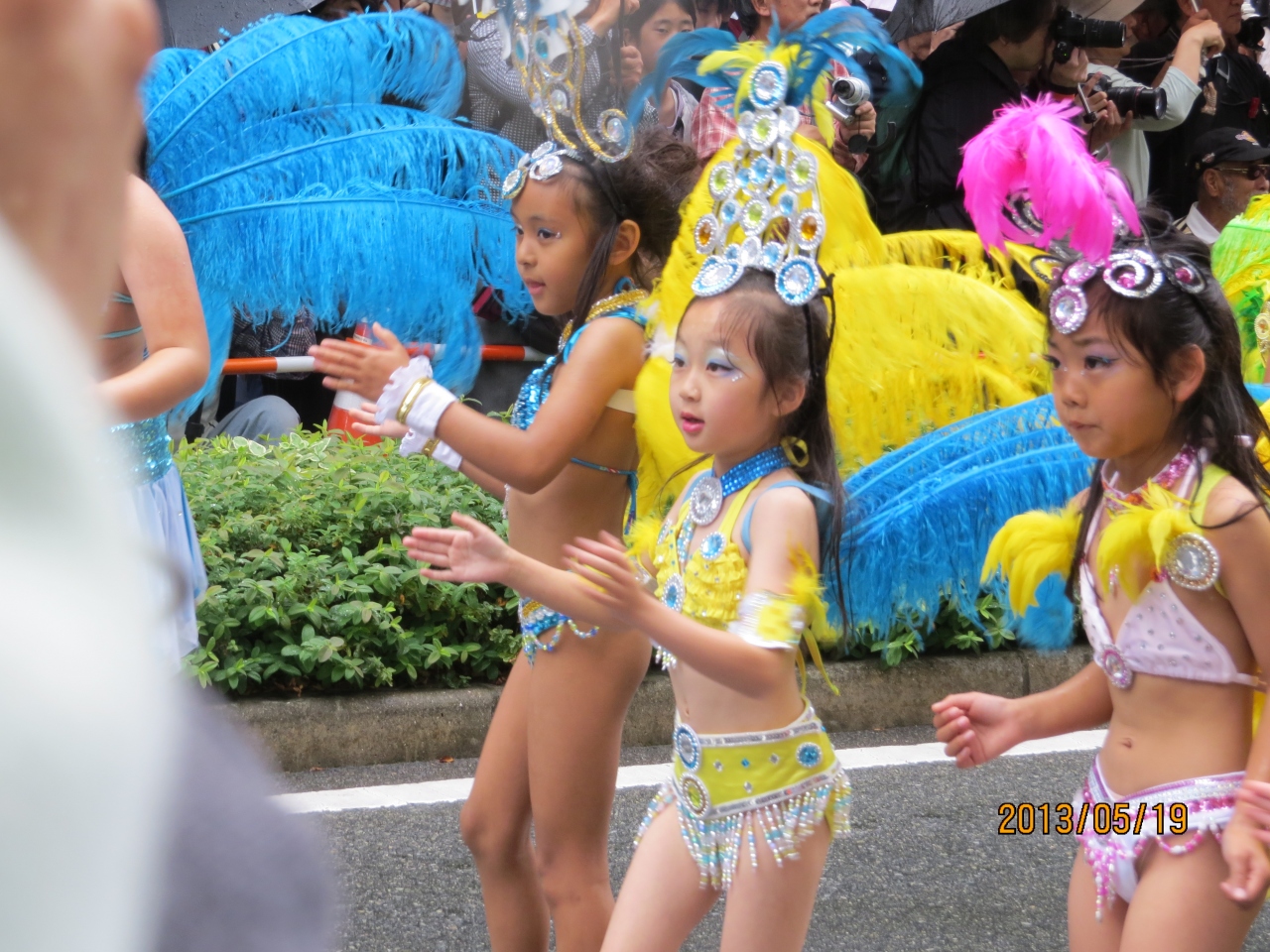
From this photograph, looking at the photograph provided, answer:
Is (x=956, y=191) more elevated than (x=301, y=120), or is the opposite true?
(x=301, y=120)

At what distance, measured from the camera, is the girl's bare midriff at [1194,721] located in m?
2.13

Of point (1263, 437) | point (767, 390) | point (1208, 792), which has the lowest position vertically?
point (1208, 792)

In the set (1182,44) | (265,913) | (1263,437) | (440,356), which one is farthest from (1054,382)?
(1182,44)

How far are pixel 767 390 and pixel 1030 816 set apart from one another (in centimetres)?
167

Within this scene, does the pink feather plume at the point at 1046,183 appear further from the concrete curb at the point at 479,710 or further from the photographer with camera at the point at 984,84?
the concrete curb at the point at 479,710

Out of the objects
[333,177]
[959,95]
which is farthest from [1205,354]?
[959,95]

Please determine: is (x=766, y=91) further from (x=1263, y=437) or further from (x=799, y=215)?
(x=1263, y=437)

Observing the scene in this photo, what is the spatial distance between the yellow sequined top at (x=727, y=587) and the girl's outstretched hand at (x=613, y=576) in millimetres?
195

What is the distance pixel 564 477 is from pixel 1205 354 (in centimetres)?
116

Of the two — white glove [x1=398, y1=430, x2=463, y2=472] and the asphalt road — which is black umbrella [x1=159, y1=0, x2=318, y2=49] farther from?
the asphalt road

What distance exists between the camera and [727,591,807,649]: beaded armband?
85.6 inches

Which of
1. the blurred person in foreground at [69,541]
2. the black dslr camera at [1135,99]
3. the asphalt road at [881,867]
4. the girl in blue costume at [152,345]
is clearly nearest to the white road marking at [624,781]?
the asphalt road at [881,867]

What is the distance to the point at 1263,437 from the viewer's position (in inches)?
96.2

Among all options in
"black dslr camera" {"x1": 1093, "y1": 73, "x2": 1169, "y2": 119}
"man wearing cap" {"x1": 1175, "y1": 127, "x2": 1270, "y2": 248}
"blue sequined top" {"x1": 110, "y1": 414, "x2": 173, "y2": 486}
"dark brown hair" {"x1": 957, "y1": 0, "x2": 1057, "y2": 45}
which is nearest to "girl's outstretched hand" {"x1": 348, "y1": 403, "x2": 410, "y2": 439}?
"blue sequined top" {"x1": 110, "y1": 414, "x2": 173, "y2": 486}
